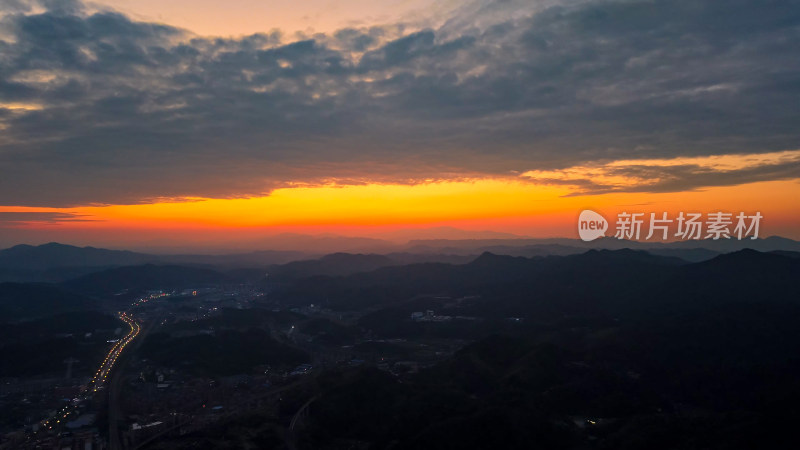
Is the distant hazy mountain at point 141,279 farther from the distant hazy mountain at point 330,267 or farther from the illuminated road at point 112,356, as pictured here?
the illuminated road at point 112,356

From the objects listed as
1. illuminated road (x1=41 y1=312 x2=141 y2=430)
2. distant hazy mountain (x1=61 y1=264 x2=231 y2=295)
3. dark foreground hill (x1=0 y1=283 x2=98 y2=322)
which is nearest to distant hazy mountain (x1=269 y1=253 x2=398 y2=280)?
distant hazy mountain (x1=61 y1=264 x2=231 y2=295)

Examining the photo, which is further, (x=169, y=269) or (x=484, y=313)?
(x=169, y=269)

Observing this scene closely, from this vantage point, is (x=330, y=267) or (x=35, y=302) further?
(x=330, y=267)

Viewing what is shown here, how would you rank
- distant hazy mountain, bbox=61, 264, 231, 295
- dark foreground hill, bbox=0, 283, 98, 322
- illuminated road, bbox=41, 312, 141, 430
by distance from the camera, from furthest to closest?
distant hazy mountain, bbox=61, 264, 231, 295, dark foreground hill, bbox=0, 283, 98, 322, illuminated road, bbox=41, 312, 141, 430

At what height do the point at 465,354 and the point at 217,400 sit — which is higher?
the point at 465,354

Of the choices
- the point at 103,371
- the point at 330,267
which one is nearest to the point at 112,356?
the point at 103,371

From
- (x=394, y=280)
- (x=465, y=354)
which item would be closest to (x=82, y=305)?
(x=394, y=280)

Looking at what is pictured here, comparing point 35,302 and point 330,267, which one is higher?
point 330,267

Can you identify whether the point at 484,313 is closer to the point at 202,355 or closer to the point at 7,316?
the point at 202,355

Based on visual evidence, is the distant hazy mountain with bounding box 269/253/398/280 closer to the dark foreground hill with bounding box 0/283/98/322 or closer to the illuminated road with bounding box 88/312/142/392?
the dark foreground hill with bounding box 0/283/98/322

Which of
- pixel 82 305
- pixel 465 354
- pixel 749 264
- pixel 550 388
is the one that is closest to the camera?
pixel 550 388

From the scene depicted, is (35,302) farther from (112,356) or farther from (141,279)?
(112,356)
